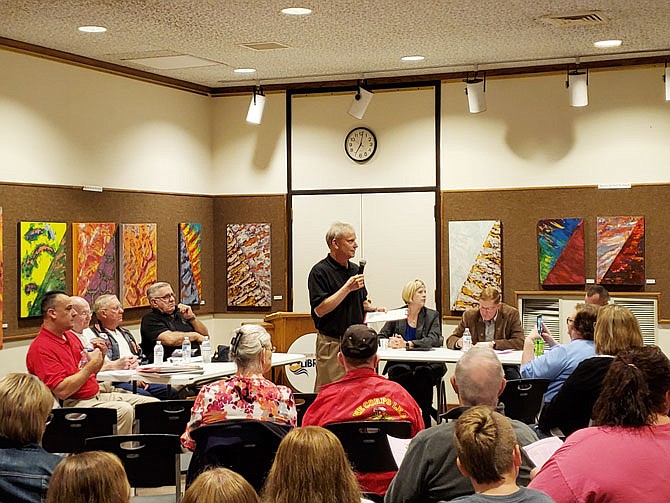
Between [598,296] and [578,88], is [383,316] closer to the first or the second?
[598,296]

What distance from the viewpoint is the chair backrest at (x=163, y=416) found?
5246 mm

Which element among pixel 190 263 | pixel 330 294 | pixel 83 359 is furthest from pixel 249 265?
pixel 83 359

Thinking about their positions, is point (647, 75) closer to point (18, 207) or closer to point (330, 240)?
point (330, 240)

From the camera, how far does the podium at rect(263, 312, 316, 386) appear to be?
9688mm

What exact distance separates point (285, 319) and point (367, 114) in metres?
2.32

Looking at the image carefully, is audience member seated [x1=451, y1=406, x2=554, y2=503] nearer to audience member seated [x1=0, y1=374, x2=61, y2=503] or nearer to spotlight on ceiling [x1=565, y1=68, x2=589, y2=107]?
audience member seated [x1=0, y1=374, x2=61, y2=503]

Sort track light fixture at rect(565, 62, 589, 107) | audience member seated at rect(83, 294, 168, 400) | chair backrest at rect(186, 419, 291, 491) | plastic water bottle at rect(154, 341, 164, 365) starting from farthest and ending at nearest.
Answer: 1. track light fixture at rect(565, 62, 589, 107)
2. audience member seated at rect(83, 294, 168, 400)
3. plastic water bottle at rect(154, 341, 164, 365)
4. chair backrest at rect(186, 419, 291, 491)

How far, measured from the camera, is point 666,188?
9.05 m

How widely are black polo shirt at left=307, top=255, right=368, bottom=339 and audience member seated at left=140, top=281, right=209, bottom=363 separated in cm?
131

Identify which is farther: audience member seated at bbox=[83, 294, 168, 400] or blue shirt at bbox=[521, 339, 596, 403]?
audience member seated at bbox=[83, 294, 168, 400]

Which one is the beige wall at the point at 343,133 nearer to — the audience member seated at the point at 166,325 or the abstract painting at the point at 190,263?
the abstract painting at the point at 190,263

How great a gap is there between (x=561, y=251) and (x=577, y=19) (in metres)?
2.82

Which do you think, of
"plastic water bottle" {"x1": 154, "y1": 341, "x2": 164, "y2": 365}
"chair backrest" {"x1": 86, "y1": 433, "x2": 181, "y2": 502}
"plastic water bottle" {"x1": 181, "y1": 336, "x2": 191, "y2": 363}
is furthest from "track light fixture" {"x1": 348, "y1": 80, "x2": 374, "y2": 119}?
"chair backrest" {"x1": 86, "y1": 433, "x2": 181, "y2": 502}

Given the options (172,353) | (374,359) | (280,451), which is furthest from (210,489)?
(172,353)
